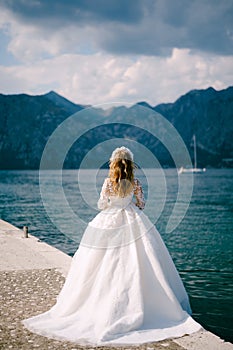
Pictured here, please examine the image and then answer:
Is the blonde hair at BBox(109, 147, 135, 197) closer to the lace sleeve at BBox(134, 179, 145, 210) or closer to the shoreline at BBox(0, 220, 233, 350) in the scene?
the lace sleeve at BBox(134, 179, 145, 210)

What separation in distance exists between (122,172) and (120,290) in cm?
217

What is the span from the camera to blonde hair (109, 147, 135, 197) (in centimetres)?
886

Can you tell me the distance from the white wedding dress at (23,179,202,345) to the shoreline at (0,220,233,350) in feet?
0.79

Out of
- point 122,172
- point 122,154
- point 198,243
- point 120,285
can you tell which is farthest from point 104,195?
point 198,243

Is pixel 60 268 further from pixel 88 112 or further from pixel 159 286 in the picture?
pixel 159 286

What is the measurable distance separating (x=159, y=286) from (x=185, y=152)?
13.8ft

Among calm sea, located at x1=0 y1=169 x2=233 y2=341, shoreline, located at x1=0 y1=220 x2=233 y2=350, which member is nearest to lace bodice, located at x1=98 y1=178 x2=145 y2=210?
shoreline, located at x1=0 y1=220 x2=233 y2=350

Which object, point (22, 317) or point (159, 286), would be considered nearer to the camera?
point (159, 286)

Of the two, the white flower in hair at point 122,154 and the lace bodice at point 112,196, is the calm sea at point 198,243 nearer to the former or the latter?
the lace bodice at point 112,196

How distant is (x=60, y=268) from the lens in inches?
536

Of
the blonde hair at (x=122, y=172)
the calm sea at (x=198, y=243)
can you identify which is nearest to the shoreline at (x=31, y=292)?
the blonde hair at (x=122, y=172)

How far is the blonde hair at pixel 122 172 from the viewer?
349 inches

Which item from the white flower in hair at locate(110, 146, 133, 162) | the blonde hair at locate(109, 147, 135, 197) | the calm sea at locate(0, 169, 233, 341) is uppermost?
the white flower in hair at locate(110, 146, 133, 162)

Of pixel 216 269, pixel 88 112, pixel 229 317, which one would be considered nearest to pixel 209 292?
pixel 229 317
